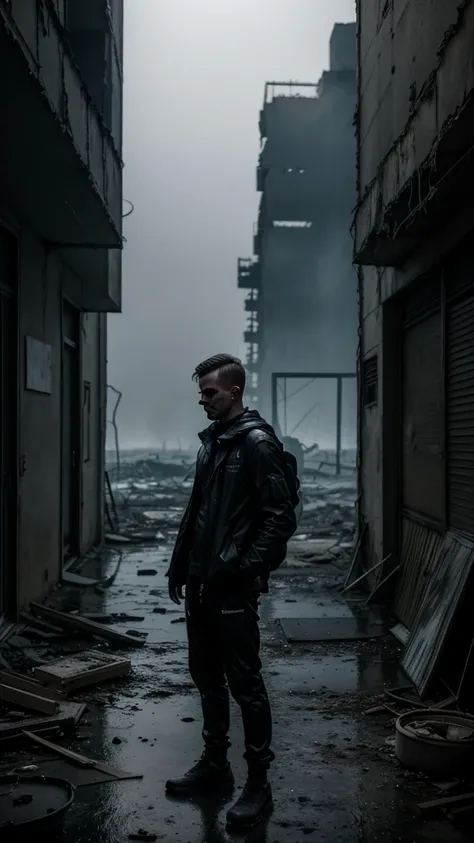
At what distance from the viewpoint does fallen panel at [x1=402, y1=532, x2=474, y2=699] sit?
5.52 metres

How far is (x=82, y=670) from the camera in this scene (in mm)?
5844

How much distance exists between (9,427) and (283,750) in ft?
14.5

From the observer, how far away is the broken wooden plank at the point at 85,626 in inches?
281

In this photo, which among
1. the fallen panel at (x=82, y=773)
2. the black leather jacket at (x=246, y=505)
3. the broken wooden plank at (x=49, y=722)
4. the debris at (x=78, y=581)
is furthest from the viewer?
the debris at (x=78, y=581)

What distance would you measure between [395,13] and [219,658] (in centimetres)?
673

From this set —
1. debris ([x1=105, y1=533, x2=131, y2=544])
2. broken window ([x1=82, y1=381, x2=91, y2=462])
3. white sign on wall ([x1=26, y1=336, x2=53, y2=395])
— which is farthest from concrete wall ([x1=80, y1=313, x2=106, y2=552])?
white sign on wall ([x1=26, y1=336, x2=53, y2=395])

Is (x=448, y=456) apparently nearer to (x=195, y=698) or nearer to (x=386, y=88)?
(x=195, y=698)

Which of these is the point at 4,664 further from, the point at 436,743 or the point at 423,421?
the point at 423,421

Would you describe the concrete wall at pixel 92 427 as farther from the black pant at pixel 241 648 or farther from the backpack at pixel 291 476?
the backpack at pixel 291 476

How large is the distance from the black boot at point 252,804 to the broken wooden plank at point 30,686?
2.04 metres

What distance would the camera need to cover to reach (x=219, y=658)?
4090mm

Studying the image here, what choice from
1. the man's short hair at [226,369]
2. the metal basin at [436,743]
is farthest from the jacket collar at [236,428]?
the metal basin at [436,743]

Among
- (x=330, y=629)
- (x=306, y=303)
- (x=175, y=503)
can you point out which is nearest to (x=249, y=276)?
(x=306, y=303)

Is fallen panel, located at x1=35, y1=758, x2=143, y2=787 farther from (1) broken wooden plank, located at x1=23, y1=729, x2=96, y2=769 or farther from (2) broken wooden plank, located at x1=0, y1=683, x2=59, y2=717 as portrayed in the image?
(2) broken wooden plank, located at x1=0, y1=683, x2=59, y2=717
